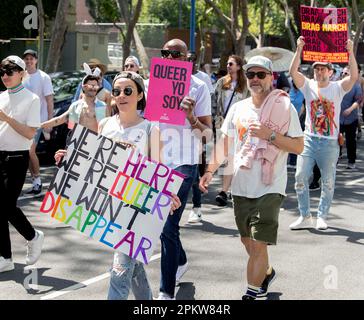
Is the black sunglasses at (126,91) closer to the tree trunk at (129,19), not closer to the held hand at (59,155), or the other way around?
the held hand at (59,155)

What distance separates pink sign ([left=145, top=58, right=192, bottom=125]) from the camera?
5.55 metres

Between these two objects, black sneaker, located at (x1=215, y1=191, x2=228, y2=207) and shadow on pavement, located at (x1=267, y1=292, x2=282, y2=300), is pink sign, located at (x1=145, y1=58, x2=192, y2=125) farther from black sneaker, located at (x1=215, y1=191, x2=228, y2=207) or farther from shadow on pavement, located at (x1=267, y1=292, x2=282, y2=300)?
black sneaker, located at (x1=215, y1=191, x2=228, y2=207)

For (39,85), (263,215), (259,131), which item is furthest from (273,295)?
(39,85)

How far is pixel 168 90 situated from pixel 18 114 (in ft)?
5.56

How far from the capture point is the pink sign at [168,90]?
5555 mm

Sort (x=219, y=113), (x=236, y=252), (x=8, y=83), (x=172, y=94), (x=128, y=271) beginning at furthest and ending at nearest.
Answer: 1. (x=219, y=113)
2. (x=236, y=252)
3. (x=8, y=83)
4. (x=172, y=94)
5. (x=128, y=271)

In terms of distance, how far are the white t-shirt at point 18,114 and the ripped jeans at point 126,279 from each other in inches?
88.0

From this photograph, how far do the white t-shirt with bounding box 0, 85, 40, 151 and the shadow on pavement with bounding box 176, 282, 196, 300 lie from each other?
1827 mm

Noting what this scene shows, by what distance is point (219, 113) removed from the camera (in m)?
10.3

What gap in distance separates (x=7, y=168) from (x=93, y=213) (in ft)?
6.63

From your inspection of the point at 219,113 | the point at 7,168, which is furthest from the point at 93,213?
the point at 219,113

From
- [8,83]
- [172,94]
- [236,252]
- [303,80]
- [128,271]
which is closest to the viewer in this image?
[128,271]

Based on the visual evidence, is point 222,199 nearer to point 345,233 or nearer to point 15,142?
point 345,233
